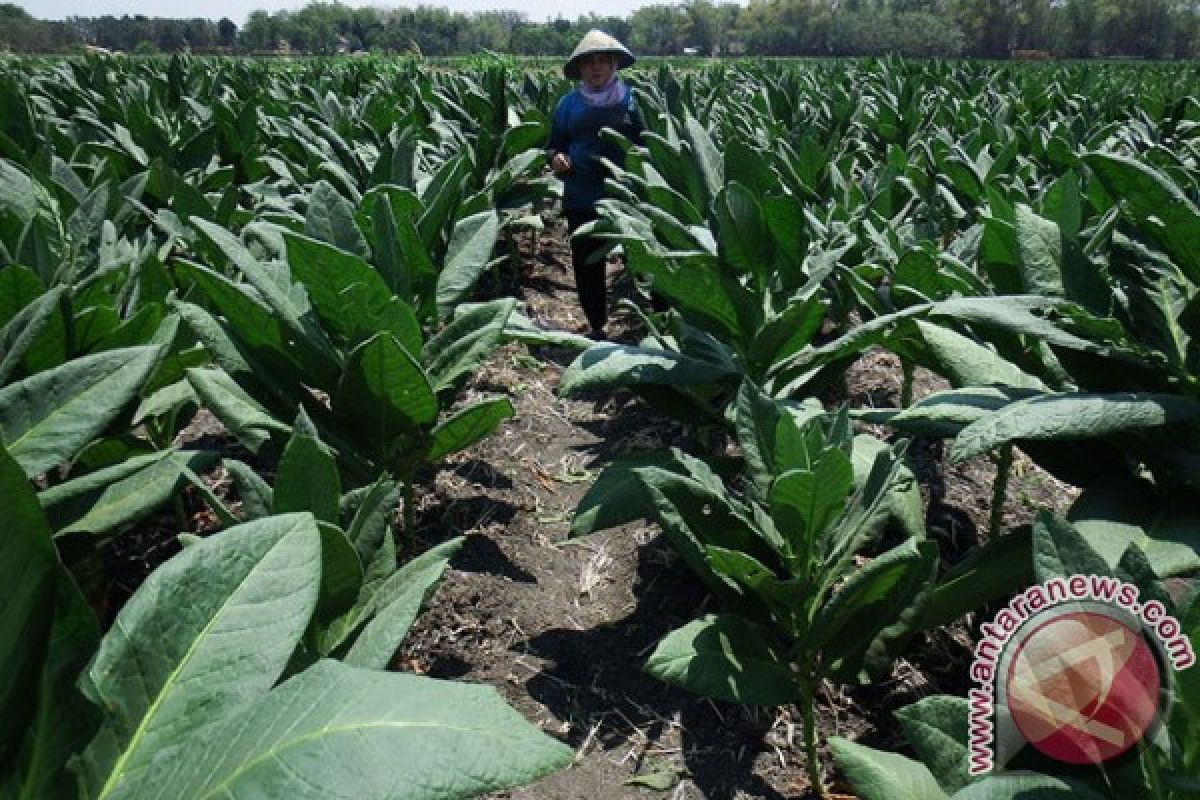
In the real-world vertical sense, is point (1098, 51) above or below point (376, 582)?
above

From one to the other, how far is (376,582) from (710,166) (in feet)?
7.52

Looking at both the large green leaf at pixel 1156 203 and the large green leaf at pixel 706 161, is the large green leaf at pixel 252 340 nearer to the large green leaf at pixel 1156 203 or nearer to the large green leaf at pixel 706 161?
the large green leaf at pixel 706 161

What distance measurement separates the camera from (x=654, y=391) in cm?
296

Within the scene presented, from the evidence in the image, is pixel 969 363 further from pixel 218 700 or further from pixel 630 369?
pixel 218 700

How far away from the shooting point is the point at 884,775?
1.39 m

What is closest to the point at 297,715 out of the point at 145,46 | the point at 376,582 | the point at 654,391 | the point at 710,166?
the point at 376,582

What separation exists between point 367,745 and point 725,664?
1323 millimetres

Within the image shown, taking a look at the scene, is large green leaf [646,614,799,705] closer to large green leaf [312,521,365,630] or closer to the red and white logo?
large green leaf [312,521,365,630]

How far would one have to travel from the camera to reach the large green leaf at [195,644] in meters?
A: 1.01

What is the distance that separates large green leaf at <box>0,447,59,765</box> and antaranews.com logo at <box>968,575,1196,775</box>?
1.12 metres

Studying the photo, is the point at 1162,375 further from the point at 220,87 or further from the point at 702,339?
the point at 220,87

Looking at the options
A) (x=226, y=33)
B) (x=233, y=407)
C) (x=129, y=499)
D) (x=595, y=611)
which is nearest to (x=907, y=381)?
(x=595, y=611)

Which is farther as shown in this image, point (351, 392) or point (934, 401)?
point (351, 392)

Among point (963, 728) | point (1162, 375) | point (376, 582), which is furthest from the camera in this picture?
point (1162, 375)
